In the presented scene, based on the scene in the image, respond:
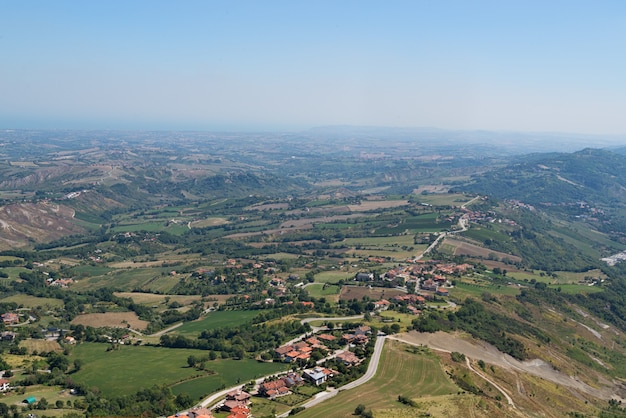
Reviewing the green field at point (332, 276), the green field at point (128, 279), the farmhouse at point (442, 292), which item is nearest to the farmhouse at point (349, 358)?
the farmhouse at point (442, 292)

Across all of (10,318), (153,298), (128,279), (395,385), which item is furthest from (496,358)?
(128,279)

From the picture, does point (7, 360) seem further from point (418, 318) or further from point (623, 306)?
point (623, 306)

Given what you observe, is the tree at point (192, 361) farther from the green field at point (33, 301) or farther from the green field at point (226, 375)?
the green field at point (33, 301)

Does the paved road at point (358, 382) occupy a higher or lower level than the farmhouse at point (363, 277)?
higher

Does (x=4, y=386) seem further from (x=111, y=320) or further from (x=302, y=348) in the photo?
(x=302, y=348)

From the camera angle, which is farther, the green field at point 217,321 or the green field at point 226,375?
the green field at point 217,321

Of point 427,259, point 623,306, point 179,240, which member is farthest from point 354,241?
point 623,306

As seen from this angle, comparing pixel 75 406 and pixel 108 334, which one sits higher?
pixel 75 406
